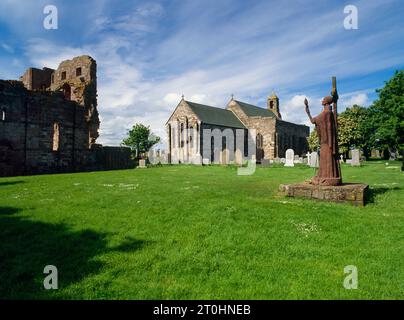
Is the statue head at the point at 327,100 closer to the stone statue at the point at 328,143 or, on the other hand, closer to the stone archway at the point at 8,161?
the stone statue at the point at 328,143

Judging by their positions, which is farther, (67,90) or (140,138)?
(140,138)

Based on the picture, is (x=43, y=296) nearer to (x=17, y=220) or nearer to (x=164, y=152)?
(x=17, y=220)

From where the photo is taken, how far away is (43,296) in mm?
3855

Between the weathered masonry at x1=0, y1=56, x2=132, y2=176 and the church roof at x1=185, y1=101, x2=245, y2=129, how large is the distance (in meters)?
15.3

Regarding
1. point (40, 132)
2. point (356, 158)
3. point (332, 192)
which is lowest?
point (332, 192)

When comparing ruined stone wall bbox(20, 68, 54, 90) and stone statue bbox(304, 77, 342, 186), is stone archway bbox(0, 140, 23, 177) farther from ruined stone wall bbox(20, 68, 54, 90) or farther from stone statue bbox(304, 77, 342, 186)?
stone statue bbox(304, 77, 342, 186)

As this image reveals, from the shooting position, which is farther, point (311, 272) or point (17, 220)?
point (17, 220)

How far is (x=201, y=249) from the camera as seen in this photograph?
523cm

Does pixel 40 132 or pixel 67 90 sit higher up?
pixel 67 90

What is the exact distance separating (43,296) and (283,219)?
4886 millimetres

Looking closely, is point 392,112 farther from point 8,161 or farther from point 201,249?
point 8,161

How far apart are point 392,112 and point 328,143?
34579mm

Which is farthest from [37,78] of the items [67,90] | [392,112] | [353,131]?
[353,131]
